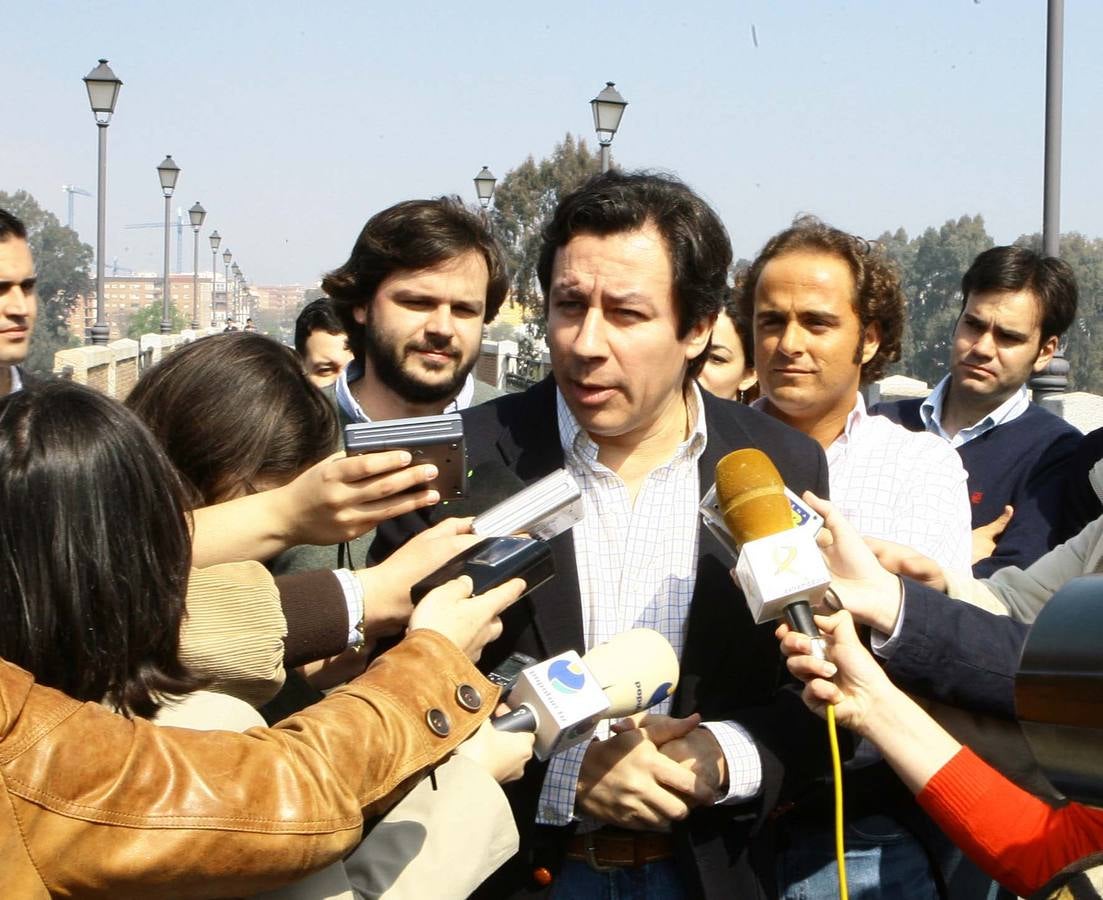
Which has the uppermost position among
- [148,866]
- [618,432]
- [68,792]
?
[618,432]

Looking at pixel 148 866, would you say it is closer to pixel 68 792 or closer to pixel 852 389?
pixel 68 792

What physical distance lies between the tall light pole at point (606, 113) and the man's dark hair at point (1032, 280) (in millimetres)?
13061

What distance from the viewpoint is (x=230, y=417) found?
279 centimetres

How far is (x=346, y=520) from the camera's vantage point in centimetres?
251

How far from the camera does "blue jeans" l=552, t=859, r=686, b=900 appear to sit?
8.47 ft

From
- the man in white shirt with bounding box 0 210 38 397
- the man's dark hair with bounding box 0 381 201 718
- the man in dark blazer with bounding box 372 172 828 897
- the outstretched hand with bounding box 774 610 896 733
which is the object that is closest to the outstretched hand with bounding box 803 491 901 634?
the outstretched hand with bounding box 774 610 896 733

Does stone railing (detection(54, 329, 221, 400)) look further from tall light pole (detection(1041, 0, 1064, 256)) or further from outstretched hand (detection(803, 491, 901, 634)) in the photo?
outstretched hand (detection(803, 491, 901, 634))

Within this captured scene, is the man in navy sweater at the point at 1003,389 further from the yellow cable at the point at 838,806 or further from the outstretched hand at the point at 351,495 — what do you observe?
the outstretched hand at the point at 351,495

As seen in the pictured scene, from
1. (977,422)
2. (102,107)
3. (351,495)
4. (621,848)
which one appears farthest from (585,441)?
(102,107)

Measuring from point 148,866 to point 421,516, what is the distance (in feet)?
4.31

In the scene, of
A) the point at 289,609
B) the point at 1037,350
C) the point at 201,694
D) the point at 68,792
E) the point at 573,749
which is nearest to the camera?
the point at 68,792

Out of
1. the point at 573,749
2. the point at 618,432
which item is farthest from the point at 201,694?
the point at 618,432

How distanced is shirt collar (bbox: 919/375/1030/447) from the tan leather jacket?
3530mm

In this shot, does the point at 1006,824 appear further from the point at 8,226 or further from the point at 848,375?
the point at 8,226
